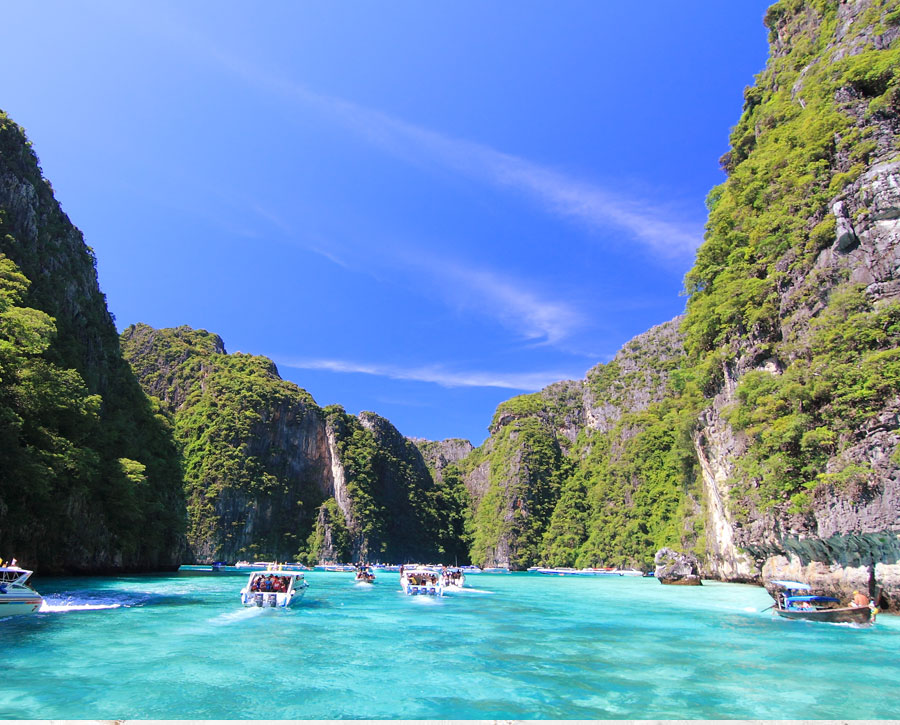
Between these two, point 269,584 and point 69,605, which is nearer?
point 69,605

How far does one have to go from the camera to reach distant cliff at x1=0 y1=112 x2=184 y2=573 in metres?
27.7

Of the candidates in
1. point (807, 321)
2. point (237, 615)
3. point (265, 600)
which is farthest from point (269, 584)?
point (807, 321)

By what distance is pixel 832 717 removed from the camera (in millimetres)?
9750

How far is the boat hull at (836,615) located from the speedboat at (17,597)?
94.1 ft

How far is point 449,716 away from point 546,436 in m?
134

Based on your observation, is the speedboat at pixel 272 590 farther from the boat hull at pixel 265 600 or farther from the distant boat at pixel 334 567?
the distant boat at pixel 334 567

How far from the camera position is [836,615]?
2020cm

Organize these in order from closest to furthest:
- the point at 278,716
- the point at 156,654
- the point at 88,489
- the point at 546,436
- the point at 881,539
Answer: the point at 278,716
the point at 156,654
the point at 881,539
the point at 88,489
the point at 546,436

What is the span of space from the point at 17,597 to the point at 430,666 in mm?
15279

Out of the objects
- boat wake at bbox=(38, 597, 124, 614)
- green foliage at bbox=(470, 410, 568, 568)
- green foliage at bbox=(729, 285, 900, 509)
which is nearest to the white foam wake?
boat wake at bbox=(38, 597, 124, 614)

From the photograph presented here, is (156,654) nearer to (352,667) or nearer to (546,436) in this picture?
(352,667)

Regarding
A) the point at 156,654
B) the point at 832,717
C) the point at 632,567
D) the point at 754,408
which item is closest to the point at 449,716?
the point at 832,717

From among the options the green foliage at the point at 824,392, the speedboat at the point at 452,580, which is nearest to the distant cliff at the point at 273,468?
the speedboat at the point at 452,580

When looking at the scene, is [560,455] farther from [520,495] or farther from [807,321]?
[807,321]
